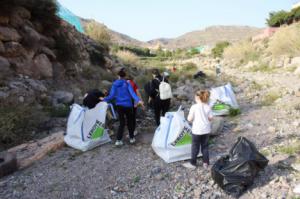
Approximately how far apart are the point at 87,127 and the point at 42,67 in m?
4.83

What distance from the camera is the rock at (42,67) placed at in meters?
8.91

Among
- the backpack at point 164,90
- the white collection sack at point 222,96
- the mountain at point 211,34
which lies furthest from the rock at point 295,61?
the mountain at point 211,34

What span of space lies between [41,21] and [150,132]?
627cm

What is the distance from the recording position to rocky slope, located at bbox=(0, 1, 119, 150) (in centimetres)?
619

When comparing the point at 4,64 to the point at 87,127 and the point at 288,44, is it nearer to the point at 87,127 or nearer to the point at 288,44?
the point at 87,127

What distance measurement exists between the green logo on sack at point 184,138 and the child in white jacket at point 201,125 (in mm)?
295

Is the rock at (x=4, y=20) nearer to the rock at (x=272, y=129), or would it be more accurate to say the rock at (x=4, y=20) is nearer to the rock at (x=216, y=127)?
the rock at (x=216, y=127)

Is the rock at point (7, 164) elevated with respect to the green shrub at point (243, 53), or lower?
lower

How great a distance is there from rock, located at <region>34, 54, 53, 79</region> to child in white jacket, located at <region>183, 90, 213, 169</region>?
637 centimetres

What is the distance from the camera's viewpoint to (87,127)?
5129 mm

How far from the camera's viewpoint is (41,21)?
981 centimetres

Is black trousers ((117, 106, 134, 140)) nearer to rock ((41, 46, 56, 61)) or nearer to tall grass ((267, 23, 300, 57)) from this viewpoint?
rock ((41, 46, 56, 61))

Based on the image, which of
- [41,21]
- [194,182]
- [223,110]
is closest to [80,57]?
[41,21]

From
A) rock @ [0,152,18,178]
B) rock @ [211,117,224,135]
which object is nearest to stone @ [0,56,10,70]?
rock @ [0,152,18,178]
